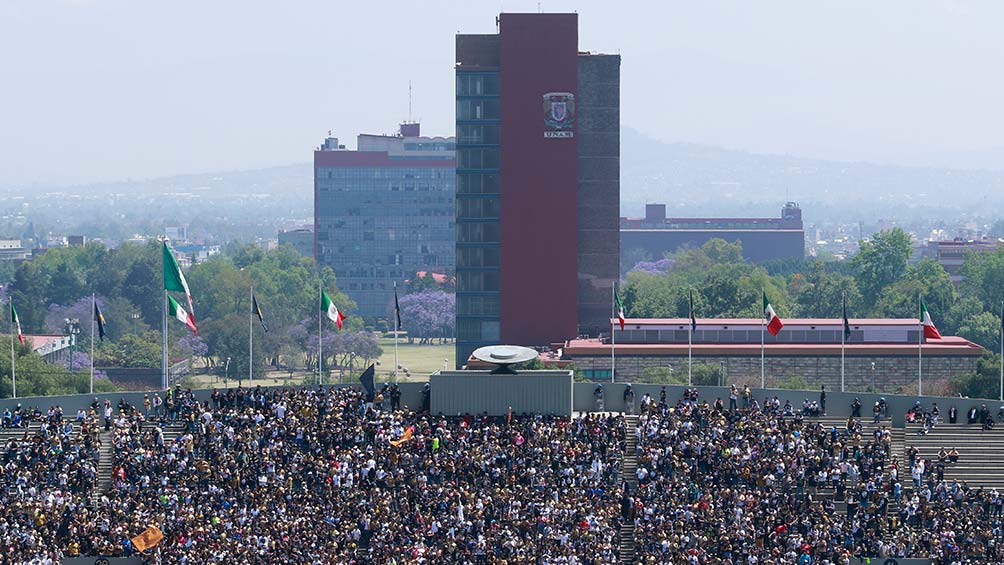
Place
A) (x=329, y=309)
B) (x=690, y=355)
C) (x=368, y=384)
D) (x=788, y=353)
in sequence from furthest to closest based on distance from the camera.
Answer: (x=788, y=353)
(x=690, y=355)
(x=329, y=309)
(x=368, y=384)

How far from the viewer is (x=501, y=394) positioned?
245 ft

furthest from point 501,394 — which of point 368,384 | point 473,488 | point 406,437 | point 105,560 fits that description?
point 105,560

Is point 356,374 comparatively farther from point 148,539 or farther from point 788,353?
point 148,539

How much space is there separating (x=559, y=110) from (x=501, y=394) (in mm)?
69330

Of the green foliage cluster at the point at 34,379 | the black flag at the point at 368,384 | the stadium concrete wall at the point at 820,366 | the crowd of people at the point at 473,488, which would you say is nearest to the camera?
the crowd of people at the point at 473,488

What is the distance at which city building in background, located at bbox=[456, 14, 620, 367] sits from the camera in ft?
463

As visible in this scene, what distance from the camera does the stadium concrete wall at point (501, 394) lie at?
74.6 m

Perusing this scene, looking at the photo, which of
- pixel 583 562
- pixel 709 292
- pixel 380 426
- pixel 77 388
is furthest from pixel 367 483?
pixel 709 292

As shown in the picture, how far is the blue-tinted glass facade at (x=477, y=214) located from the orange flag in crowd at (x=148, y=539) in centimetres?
7748

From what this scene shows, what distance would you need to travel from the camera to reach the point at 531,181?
14250cm

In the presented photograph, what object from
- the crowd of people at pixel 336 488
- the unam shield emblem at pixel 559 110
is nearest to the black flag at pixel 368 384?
the crowd of people at pixel 336 488

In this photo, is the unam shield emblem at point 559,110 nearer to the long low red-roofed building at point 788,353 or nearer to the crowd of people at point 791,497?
the long low red-roofed building at point 788,353

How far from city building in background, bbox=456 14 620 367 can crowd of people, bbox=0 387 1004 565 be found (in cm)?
6748

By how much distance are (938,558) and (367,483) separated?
68.8ft
